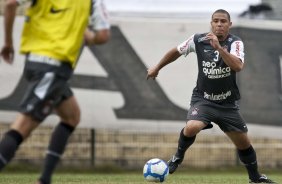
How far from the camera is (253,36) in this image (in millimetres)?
15484

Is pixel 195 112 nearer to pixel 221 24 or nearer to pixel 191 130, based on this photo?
pixel 191 130

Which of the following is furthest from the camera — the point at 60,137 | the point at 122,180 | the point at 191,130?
the point at 122,180

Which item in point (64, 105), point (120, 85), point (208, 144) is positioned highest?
point (64, 105)

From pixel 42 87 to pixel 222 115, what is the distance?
12.0ft

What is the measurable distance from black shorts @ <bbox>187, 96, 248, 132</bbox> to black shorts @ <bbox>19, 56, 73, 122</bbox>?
3.42 m

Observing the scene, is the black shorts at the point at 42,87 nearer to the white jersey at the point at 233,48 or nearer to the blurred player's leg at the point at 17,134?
the blurred player's leg at the point at 17,134

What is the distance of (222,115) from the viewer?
9.66m

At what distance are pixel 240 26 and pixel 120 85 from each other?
252 centimetres

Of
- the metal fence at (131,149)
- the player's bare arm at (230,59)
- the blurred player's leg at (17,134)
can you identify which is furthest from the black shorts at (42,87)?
the metal fence at (131,149)

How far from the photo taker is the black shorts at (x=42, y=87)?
644cm

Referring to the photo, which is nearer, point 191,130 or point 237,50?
point 237,50

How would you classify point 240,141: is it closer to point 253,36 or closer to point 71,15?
point 71,15

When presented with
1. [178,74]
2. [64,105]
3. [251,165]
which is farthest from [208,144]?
[64,105]

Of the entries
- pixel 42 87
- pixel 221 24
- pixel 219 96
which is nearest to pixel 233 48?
pixel 221 24
